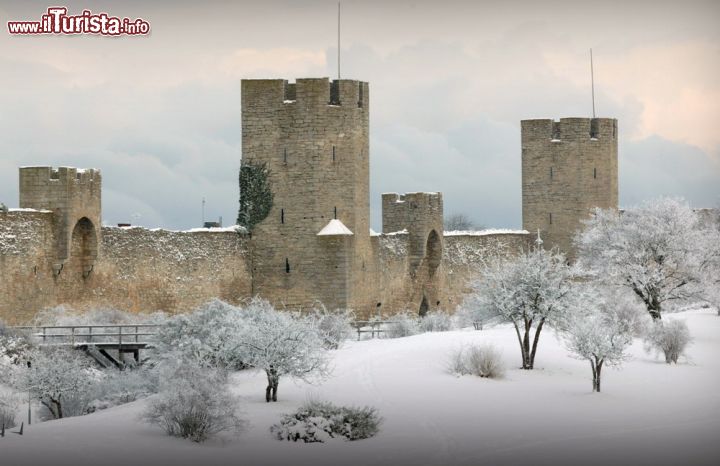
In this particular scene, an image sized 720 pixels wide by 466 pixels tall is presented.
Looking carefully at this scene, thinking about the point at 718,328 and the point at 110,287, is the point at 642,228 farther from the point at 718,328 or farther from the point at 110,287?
the point at 110,287

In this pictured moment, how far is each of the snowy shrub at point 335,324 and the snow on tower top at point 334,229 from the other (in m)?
1.54

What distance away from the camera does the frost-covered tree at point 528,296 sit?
26.5 meters

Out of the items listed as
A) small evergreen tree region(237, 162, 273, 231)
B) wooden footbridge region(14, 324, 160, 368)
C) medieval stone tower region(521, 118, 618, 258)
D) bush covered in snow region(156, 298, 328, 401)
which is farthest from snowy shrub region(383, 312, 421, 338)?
medieval stone tower region(521, 118, 618, 258)

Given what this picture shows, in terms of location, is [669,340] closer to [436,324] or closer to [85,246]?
[436,324]

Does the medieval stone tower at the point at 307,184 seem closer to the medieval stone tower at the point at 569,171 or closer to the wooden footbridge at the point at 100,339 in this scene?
the wooden footbridge at the point at 100,339

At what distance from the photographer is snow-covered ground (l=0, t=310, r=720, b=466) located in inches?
739

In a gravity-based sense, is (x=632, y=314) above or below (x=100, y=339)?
above

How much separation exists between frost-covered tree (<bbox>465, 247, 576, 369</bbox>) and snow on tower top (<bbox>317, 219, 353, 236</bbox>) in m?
5.48

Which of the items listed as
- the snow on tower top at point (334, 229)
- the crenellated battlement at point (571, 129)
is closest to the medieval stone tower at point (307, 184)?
the snow on tower top at point (334, 229)

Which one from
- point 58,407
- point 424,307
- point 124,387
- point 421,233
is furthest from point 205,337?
point 424,307

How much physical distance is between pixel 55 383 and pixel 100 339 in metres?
4.13

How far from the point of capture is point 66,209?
2950 cm

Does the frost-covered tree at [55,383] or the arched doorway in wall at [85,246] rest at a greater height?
the arched doorway in wall at [85,246]

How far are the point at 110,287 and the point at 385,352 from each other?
20.3 feet
